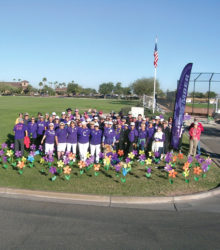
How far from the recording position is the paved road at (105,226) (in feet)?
14.2

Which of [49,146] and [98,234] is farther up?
[49,146]

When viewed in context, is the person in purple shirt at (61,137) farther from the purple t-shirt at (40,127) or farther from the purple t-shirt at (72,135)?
the purple t-shirt at (40,127)

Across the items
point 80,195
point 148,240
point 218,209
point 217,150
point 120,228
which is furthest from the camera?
point 217,150

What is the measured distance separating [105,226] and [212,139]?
446 inches

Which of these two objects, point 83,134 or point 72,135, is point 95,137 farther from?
point 72,135

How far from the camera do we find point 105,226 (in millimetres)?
4969

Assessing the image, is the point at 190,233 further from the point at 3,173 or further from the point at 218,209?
the point at 3,173

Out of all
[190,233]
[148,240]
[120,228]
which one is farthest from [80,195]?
[190,233]

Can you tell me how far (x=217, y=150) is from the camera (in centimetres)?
1179

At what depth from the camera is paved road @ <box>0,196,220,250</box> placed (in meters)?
4.33

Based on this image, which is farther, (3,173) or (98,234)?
(3,173)

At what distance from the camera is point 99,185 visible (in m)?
6.98

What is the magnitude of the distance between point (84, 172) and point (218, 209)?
13.3 feet

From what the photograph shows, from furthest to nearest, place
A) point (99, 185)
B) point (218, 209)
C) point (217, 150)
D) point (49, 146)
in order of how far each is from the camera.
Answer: point (217, 150) → point (49, 146) → point (99, 185) → point (218, 209)
